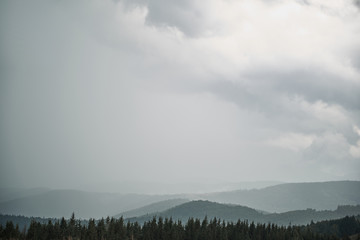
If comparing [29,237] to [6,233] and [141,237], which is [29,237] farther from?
[141,237]

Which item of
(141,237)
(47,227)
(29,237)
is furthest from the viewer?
(141,237)

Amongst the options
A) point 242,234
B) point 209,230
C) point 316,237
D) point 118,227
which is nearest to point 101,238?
point 118,227

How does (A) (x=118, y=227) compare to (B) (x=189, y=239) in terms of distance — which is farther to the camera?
(B) (x=189, y=239)

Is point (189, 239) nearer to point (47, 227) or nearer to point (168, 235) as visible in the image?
point (168, 235)

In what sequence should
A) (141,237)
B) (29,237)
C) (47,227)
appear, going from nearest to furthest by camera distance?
(29,237) < (47,227) < (141,237)

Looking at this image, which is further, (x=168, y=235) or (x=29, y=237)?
(x=168, y=235)

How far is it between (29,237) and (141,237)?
6613cm

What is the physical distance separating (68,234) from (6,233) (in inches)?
1354

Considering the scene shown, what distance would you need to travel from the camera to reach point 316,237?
19675cm

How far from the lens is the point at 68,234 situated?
572 ft

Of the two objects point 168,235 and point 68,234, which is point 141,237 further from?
point 68,234

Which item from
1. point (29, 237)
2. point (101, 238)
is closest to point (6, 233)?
point (29, 237)

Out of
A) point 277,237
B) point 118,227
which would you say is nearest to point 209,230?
point 277,237

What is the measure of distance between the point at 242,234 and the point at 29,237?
130 m
